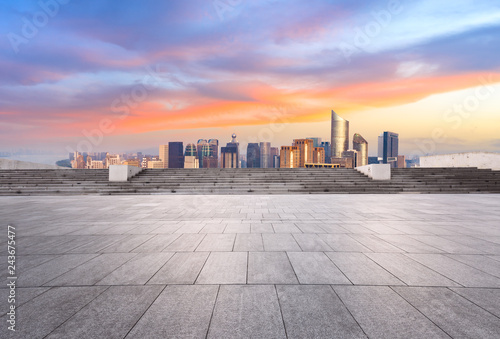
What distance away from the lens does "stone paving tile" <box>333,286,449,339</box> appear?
9.48 feet

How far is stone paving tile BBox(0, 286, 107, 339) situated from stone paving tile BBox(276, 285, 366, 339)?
2672 mm

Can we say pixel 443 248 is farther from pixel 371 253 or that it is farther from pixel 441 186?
pixel 441 186

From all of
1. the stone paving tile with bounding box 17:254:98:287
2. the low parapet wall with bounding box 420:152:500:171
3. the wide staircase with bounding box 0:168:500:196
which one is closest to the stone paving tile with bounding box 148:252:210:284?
the stone paving tile with bounding box 17:254:98:287

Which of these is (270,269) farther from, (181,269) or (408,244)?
(408,244)

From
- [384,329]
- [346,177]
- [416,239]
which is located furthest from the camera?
[346,177]

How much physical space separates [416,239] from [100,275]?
7268 mm

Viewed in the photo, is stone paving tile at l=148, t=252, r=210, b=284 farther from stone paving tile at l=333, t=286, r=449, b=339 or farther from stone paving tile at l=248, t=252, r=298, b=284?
stone paving tile at l=333, t=286, r=449, b=339

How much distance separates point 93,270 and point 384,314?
472 cm

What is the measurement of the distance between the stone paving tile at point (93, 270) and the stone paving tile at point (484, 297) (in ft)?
18.3

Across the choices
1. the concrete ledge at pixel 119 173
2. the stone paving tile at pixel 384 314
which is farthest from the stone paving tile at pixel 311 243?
the concrete ledge at pixel 119 173

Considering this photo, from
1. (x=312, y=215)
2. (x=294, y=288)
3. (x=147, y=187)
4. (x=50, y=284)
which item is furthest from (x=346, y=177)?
(x=50, y=284)

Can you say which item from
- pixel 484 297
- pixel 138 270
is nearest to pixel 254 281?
pixel 138 270

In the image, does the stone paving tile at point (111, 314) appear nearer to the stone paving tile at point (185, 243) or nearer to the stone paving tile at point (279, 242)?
the stone paving tile at point (185, 243)

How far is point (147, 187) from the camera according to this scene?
20797mm
